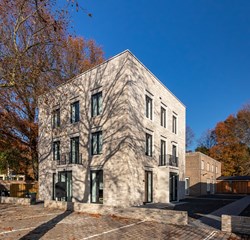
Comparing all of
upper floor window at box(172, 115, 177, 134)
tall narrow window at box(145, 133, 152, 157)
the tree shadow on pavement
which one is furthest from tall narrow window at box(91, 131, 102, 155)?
upper floor window at box(172, 115, 177, 134)

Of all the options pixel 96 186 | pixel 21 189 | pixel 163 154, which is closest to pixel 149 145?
pixel 163 154

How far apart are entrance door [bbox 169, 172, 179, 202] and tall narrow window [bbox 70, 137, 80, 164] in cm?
765

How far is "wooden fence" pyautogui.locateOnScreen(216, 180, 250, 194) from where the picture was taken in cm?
4028

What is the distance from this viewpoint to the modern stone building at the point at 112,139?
58.1 ft

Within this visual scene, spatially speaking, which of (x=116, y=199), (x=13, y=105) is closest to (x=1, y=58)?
(x=116, y=199)

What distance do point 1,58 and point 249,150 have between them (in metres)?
46.7

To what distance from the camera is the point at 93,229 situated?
393 inches

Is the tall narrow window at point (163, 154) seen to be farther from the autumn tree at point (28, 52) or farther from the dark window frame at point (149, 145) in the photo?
the autumn tree at point (28, 52)

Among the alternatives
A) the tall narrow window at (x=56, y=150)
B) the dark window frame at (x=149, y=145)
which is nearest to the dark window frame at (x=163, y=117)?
the dark window frame at (x=149, y=145)

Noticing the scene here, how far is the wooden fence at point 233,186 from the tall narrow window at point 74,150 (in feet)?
97.8

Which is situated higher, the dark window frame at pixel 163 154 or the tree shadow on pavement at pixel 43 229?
the dark window frame at pixel 163 154

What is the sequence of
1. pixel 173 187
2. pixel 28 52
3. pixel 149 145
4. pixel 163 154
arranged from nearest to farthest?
pixel 28 52 → pixel 149 145 → pixel 163 154 → pixel 173 187

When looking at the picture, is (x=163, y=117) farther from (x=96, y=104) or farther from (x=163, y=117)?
(x=96, y=104)

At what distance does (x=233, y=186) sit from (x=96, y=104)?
1222 inches
